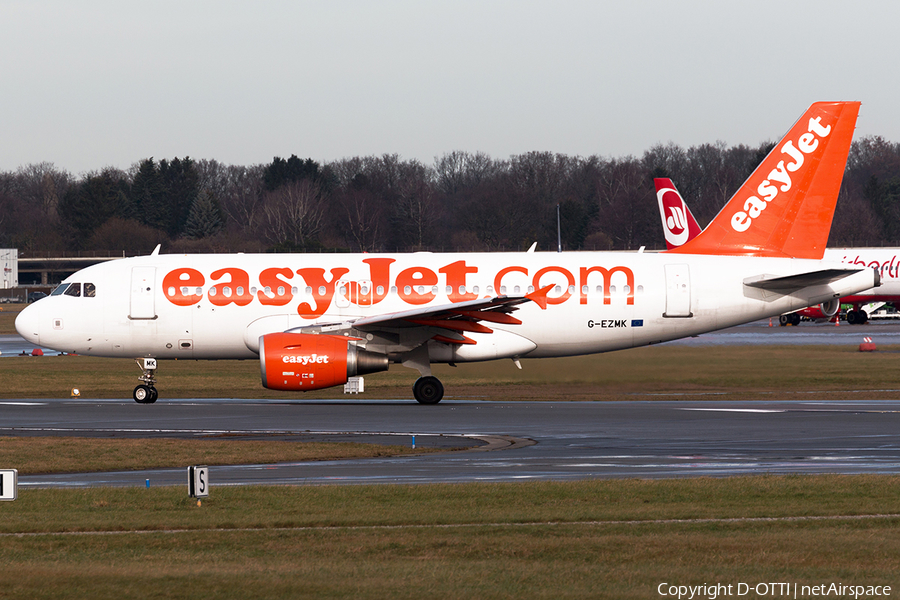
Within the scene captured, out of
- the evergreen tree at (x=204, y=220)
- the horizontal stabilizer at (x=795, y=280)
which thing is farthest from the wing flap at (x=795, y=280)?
the evergreen tree at (x=204, y=220)

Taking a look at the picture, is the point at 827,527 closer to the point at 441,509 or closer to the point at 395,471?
the point at 441,509

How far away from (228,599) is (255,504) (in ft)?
15.6

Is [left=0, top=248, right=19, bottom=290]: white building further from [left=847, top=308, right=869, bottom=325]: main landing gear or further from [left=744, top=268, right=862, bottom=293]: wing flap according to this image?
[left=744, top=268, right=862, bottom=293]: wing flap

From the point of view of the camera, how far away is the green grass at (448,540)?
30.2ft

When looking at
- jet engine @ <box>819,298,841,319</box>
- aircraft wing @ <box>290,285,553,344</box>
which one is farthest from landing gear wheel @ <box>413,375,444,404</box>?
jet engine @ <box>819,298,841,319</box>

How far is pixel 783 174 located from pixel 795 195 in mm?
656

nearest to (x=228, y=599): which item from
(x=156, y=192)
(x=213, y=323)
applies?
(x=213, y=323)

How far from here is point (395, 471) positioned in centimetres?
1664

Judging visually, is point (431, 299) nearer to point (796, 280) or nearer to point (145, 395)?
point (145, 395)

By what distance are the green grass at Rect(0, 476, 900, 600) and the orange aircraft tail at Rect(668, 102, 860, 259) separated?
16.6 m

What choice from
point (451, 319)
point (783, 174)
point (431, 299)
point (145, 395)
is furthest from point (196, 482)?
point (783, 174)

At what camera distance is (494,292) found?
98.2 ft

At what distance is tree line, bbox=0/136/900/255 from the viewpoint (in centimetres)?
13262

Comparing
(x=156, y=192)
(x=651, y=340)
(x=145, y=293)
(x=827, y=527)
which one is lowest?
(x=827, y=527)
